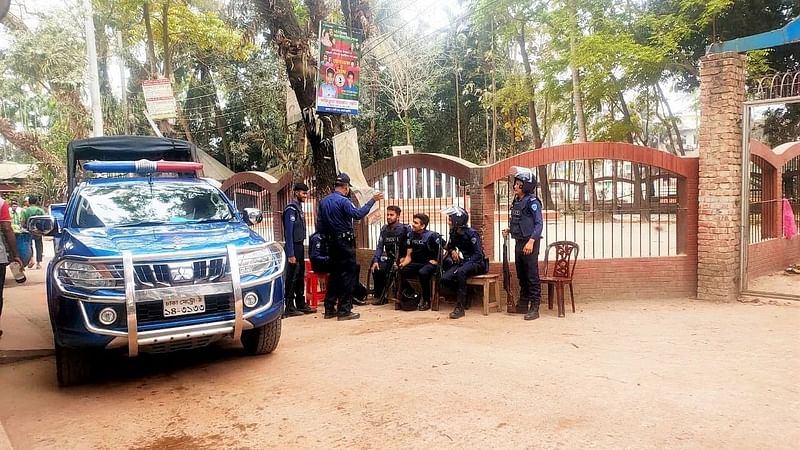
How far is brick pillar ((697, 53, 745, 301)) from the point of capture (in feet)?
24.9

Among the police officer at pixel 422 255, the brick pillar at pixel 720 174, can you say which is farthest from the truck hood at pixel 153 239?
the brick pillar at pixel 720 174

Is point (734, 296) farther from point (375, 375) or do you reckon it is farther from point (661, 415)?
point (375, 375)

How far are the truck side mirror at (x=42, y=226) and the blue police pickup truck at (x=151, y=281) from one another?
0.01 metres

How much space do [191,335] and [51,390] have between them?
4.66 feet

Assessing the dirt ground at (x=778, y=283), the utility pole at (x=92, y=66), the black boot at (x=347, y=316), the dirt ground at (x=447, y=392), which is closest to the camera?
the dirt ground at (x=447, y=392)

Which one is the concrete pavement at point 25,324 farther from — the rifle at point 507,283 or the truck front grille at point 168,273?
the rifle at point 507,283

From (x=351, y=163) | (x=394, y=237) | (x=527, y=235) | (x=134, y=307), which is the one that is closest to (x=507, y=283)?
(x=527, y=235)

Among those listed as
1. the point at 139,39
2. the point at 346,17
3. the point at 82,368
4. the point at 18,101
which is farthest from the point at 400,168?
the point at 18,101

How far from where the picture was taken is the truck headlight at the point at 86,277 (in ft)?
14.3

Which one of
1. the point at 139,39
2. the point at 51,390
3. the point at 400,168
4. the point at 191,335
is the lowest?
the point at 51,390

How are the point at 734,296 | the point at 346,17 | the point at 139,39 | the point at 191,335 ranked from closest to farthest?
the point at 191,335 < the point at 734,296 < the point at 346,17 < the point at 139,39

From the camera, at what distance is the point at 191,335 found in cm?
445

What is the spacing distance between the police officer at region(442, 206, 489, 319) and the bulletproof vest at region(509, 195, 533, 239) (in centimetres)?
50

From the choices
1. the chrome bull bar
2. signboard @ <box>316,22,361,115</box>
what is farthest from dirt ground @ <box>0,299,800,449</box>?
signboard @ <box>316,22,361,115</box>
